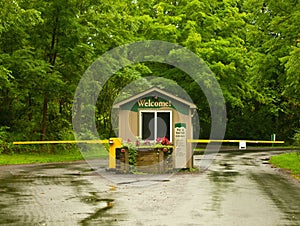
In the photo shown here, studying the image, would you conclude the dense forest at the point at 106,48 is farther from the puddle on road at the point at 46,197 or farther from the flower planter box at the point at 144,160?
the puddle on road at the point at 46,197

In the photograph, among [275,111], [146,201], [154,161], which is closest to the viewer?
[146,201]

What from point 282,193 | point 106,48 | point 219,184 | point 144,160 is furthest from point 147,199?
point 106,48

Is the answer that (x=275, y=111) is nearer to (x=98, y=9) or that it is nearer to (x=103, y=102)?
(x=103, y=102)

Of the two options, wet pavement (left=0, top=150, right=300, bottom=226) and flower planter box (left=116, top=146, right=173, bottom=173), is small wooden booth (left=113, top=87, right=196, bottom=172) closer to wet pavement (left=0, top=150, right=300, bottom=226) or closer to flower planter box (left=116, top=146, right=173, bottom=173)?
flower planter box (left=116, top=146, right=173, bottom=173)

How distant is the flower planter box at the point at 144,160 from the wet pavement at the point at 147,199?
2.46 ft

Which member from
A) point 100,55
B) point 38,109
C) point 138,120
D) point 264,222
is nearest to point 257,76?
point 100,55

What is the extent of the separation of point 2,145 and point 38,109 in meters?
6.22

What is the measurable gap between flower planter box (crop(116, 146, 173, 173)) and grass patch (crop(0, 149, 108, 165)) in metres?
6.63

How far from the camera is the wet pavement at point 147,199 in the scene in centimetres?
959

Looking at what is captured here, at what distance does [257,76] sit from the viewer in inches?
1192

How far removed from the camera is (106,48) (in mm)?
31156

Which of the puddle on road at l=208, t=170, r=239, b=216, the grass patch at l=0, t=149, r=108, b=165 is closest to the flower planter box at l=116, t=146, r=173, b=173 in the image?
the puddle on road at l=208, t=170, r=239, b=216

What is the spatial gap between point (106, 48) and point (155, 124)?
1088 cm

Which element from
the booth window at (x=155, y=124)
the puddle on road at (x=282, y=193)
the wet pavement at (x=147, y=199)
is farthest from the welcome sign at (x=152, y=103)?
the puddle on road at (x=282, y=193)
